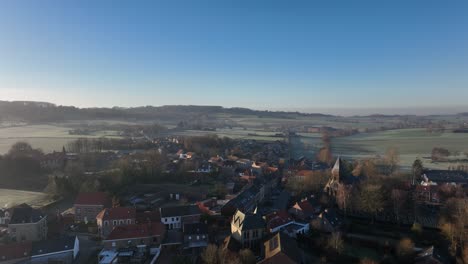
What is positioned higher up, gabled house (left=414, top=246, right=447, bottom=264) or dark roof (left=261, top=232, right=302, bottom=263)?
dark roof (left=261, top=232, right=302, bottom=263)

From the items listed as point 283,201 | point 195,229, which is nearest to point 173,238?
point 195,229

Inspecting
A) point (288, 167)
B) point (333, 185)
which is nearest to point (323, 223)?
point (333, 185)

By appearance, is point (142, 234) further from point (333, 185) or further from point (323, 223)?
point (333, 185)

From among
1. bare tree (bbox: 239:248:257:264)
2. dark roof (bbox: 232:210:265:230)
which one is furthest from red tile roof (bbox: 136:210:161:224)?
bare tree (bbox: 239:248:257:264)

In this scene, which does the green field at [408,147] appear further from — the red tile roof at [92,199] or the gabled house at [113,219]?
the red tile roof at [92,199]

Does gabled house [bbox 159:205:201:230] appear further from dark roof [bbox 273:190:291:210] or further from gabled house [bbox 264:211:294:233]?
dark roof [bbox 273:190:291:210]

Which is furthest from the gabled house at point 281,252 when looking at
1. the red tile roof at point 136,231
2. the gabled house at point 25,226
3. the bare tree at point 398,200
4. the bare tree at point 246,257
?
the gabled house at point 25,226
